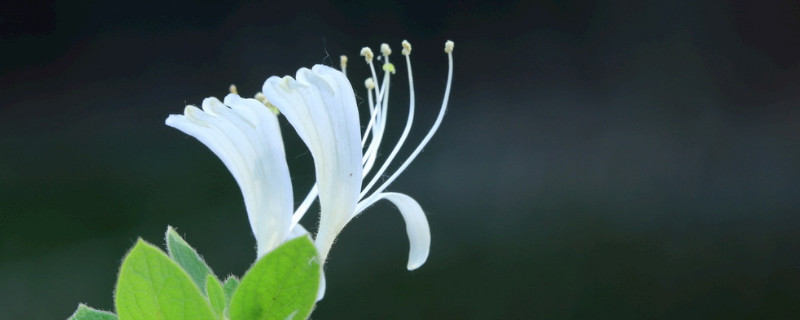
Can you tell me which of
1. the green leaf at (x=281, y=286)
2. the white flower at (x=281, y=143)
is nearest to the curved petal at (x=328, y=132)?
the white flower at (x=281, y=143)

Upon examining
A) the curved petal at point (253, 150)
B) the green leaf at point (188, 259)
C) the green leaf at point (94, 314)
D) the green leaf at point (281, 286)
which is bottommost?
the green leaf at point (281, 286)

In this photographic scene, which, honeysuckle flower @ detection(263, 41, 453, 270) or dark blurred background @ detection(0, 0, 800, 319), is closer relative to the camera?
honeysuckle flower @ detection(263, 41, 453, 270)

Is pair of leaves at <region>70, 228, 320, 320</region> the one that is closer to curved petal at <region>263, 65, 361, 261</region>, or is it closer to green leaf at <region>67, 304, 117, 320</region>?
green leaf at <region>67, 304, 117, 320</region>

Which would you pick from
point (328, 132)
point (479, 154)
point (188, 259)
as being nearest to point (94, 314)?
point (188, 259)

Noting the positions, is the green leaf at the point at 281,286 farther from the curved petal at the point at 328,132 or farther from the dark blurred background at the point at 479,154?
the dark blurred background at the point at 479,154

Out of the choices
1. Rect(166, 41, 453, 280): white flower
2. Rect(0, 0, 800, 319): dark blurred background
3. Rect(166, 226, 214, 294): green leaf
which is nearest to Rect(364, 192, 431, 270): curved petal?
Rect(166, 41, 453, 280): white flower

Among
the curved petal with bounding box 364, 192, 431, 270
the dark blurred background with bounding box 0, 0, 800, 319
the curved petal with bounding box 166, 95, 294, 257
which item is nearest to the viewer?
the curved petal with bounding box 166, 95, 294, 257

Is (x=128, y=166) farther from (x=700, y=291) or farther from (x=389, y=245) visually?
(x=700, y=291)
